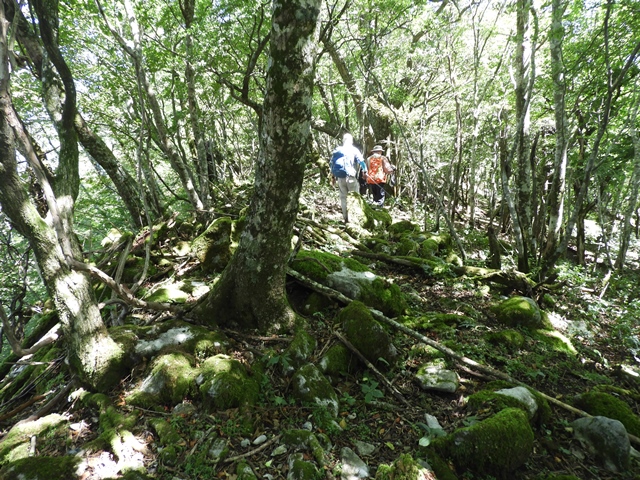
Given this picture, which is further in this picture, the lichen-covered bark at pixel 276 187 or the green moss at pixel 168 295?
the green moss at pixel 168 295

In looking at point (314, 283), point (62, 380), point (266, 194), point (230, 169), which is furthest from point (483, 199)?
point (62, 380)

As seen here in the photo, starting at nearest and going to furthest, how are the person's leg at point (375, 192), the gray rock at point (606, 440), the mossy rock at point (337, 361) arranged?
the gray rock at point (606, 440) → the mossy rock at point (337, 361) → the person's leg at point (375, 192)

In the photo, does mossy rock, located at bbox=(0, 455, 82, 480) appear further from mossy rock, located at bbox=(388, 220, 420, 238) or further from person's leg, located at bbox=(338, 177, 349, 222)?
mossy rock, located at bbox=(388, 220, 420, 238)

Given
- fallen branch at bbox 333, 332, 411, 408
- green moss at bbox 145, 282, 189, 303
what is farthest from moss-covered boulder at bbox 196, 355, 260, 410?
green moss at bbox 145, 282, 189, 303

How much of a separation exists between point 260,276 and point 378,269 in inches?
167

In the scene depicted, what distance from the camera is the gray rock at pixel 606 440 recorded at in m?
3.14

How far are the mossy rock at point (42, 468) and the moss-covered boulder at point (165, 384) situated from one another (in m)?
0.75

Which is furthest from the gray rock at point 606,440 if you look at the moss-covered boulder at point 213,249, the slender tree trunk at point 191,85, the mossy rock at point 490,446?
the slender tree trunk at point 191,85

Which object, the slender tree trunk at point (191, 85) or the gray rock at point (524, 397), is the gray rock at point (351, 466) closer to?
the gray rock at point (524, 397)

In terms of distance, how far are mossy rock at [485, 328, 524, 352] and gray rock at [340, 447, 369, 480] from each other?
10.9 feet

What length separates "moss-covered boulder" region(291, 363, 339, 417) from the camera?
335 centimetres

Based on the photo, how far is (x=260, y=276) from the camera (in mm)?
3977

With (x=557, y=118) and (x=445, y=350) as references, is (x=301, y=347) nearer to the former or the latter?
(x=445, y=350)

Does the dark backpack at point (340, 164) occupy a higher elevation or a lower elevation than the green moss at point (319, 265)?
higher
